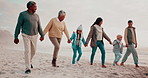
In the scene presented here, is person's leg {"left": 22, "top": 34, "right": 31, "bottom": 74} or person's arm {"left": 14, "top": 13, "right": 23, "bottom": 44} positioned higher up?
person's arm {"left": 14, "top": 13, "right": 23, "bottom": 44}

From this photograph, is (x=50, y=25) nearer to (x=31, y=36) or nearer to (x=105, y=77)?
(x=31, y=36)

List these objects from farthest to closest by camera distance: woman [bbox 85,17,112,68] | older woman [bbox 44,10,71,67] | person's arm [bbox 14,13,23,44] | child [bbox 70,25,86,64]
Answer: child [bbox 70,25,86,64] < woman [bbox 85,17,112,68] < older woman [bbox 44,10,71,67] < person's arm [bbox 14,13,23,44]

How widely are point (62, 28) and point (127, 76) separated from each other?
2869 millimetres

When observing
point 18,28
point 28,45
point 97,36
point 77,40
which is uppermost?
point 18,28

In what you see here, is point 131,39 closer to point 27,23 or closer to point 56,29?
point 56,29

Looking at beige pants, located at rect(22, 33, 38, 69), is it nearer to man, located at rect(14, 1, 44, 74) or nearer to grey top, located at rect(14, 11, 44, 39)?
man, located at rect(14, 1, 44, 74)

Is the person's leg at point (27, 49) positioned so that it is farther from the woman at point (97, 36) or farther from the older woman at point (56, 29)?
the woman at point (97, 36)

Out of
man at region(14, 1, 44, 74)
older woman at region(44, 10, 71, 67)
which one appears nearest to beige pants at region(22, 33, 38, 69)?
man at region(14, 1, 44, 74)

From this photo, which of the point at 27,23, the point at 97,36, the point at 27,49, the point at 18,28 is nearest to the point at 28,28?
the point at 27,23

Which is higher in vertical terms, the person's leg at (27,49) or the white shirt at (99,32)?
the white shirt at (99,32)

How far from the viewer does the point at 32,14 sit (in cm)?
562

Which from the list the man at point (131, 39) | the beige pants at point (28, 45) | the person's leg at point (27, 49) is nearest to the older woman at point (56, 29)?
the beige pants at point (28, 45)

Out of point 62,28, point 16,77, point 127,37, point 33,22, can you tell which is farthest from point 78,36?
point 16,77

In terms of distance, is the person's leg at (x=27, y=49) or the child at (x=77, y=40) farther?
the child at (x=77, y=40)
